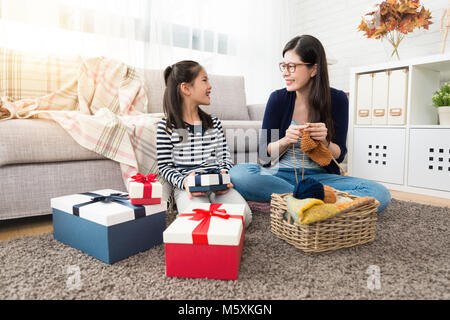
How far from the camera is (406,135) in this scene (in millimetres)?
1790

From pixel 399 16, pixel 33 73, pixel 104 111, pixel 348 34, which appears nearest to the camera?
pixel 104 111

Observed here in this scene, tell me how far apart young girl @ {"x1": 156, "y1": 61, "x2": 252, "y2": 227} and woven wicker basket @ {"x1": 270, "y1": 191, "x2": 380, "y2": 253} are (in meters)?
0.31

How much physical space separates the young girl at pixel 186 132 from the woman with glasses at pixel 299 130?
0.13 meters

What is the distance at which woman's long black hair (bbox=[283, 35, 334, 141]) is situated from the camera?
3.62 ft

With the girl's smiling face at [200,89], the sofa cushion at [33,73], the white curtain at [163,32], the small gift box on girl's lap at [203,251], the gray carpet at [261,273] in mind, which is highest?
the white curtain at [163,32]

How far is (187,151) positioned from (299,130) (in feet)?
1.50

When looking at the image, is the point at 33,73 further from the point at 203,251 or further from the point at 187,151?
the point at 203,251

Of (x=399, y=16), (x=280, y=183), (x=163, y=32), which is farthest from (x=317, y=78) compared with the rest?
(x=163, y=32)

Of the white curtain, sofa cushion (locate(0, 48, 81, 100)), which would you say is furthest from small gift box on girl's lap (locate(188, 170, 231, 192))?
the white curtain

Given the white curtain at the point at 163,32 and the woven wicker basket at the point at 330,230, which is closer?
the woven wicker basket at the point at 330,230

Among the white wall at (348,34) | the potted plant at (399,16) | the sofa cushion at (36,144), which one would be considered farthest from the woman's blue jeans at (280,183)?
the white wall at (348,34)

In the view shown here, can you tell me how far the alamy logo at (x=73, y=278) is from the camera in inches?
26.3

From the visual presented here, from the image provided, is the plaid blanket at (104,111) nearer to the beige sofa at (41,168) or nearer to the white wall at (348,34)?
the beige sofa at (41,168)
